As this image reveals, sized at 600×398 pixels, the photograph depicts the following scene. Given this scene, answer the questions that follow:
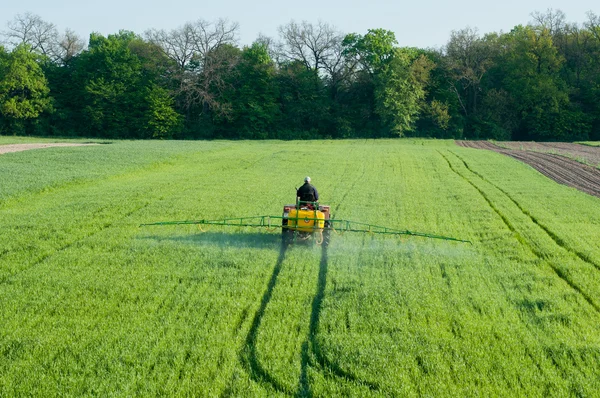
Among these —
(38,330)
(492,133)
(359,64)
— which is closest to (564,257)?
(38,330)

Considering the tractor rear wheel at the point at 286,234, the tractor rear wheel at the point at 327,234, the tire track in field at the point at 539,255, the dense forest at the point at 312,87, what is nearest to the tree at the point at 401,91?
the dense forest at the point at 312,87

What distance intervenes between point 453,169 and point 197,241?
26.8 meters

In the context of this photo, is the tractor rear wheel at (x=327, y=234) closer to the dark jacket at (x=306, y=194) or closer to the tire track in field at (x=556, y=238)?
the dark jacket at (x=306, y=194)

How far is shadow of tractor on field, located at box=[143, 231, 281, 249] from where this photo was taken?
16.0m

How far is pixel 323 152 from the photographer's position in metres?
51.0

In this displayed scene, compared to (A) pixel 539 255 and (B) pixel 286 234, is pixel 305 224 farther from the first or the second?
(A) pixel 539 255

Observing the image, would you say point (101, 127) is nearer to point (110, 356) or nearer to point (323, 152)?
point (323, 152)

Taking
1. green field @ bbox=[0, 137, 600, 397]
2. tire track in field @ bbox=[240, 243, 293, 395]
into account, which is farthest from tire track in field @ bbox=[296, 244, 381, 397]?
tire track in field @ bbox=[240, 243, 293, 395]

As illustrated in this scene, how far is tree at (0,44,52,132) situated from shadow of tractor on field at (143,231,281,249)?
70095mm

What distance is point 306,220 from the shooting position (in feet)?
51.7

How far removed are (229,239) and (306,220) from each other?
2.64 metres

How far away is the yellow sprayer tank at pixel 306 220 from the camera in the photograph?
1562cm

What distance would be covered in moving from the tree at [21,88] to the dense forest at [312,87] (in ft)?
0.62

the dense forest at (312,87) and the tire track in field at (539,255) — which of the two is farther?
the dense forest at (312,87)
